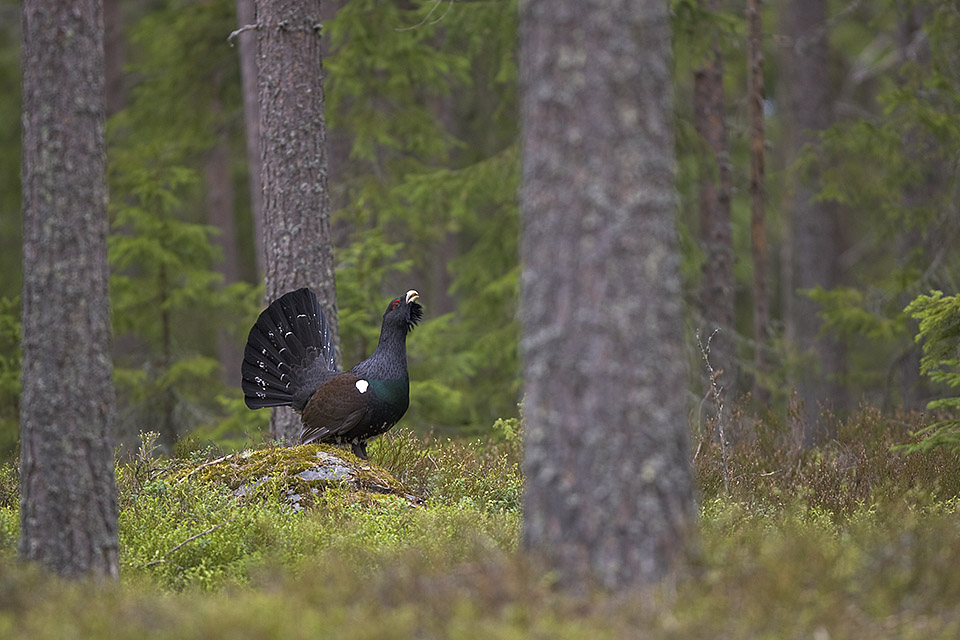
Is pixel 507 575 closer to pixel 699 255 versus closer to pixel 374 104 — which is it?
pixel 699 255

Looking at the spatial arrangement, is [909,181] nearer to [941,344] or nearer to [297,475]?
[941,344]

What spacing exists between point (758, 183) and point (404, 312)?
21.7ft

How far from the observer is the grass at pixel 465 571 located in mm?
3854

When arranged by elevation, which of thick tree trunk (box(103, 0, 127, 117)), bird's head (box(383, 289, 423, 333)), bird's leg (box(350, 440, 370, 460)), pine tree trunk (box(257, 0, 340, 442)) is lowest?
bird's leg (box(350, 440, 370, 460))

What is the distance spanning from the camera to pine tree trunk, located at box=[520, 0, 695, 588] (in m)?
4.22

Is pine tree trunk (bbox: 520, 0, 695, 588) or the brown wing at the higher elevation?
pine tree trunk (bbox: 520, 0, 695, 588)

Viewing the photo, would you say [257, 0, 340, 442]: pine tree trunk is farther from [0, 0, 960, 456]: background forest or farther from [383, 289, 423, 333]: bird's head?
[0, 0, 960, 456]: background forest

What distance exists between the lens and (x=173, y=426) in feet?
44.5

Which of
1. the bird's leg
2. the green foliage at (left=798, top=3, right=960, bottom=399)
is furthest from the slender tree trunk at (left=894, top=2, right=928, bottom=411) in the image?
the bird's leg

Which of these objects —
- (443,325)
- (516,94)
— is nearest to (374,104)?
(516,94)

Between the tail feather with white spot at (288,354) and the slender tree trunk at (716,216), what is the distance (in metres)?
6.09

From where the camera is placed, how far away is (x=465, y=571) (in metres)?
4.33

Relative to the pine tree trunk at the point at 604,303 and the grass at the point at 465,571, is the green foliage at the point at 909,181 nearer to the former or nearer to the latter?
the grass at the point at 465,571

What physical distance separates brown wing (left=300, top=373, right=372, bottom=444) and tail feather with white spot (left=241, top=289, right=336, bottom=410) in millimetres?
337
